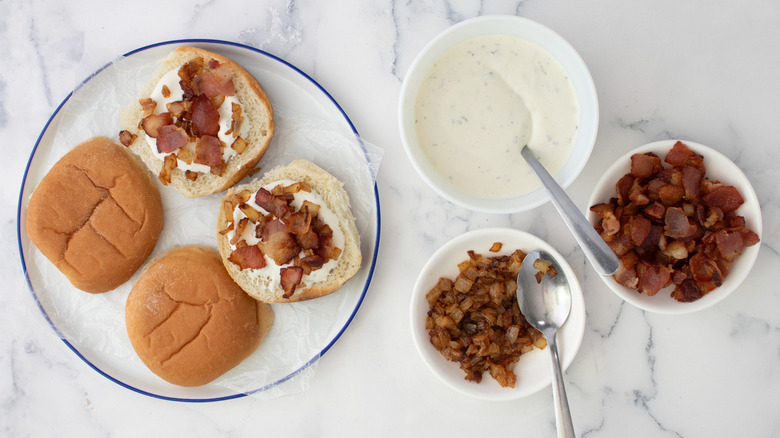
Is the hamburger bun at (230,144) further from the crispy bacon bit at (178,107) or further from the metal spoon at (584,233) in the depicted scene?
the metal spoon at (584,233)

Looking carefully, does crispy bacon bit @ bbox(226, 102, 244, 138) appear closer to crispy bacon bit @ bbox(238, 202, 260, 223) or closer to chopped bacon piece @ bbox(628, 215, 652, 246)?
crispy bacon bit @ bbox(238, 202, 260, 223)

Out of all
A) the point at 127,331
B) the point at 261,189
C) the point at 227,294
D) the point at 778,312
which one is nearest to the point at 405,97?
the point at 261,189

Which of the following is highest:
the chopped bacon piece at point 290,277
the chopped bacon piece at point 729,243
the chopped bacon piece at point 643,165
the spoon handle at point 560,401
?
the chopped bacon piece at point 643,165

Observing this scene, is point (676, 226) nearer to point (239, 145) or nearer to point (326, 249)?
point (326, 249)

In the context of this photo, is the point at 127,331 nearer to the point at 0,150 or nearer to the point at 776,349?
the point at 0,150

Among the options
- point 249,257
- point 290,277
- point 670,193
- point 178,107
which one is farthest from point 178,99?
point 670,193

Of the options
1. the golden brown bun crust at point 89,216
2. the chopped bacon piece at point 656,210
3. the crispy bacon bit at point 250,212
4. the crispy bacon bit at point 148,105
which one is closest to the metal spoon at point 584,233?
the chopped bacon piece at point 656,210
